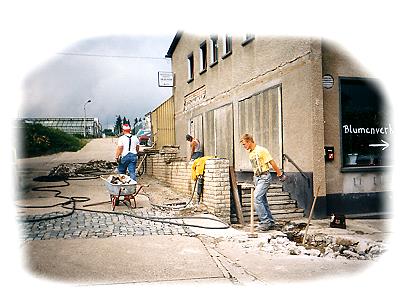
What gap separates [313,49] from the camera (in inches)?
319

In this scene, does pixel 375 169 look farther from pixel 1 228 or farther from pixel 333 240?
pixel 1 228

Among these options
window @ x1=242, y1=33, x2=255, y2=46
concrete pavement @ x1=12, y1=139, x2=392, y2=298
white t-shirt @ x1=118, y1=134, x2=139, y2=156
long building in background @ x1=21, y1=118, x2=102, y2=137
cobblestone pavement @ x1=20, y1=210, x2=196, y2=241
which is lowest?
concrete pavement @ x1=12, y1=139, x2=392, y2=298

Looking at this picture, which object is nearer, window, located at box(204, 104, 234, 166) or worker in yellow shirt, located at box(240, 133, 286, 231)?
worker in yellow shirt, located at box(240, 133, 286, 231)

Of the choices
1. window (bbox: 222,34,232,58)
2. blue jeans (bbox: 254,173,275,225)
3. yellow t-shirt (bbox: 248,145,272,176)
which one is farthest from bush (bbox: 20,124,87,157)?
blue jeans (bbox: 254,173,275,225)

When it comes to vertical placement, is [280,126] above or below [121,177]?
above

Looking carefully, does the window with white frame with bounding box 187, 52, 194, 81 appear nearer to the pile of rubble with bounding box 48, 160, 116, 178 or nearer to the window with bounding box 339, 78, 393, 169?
the pile of rubble with bounding box 48, 160, 116, 178

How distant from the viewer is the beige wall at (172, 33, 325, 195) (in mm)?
8086

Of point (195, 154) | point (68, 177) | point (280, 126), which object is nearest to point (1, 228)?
point (280, 126)

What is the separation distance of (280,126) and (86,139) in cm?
2003

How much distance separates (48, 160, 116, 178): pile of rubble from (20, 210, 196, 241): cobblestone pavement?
753 cm

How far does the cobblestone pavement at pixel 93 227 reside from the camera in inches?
224

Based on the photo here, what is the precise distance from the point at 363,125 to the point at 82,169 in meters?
11.3

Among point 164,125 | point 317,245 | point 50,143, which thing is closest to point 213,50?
point 164,125

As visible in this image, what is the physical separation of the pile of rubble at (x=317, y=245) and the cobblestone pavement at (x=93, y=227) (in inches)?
45.2
